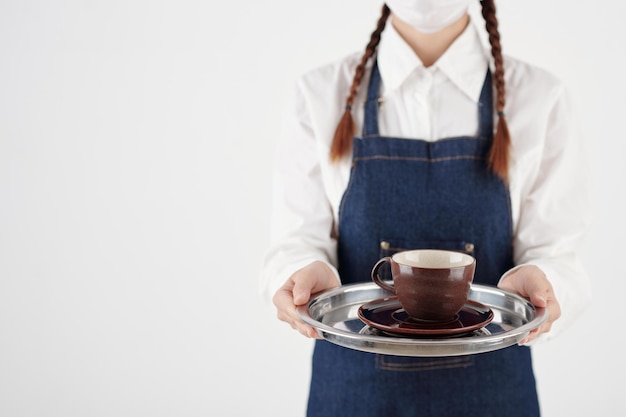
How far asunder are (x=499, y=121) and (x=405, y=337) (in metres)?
Result: 0.52

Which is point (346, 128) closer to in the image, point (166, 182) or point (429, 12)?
point (429, 12)

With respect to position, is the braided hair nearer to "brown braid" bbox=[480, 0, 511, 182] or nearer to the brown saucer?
"brown braid" bbox=[480, 0, 511, 182]

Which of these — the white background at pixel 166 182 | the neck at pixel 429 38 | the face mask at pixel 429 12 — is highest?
the face mask at pixel 429 12

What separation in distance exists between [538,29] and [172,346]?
1.47 metres

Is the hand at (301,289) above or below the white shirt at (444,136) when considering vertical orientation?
below

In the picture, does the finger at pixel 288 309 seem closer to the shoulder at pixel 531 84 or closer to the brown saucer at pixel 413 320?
the brown saucer at pixel 413 320

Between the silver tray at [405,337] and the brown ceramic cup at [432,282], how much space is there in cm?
5

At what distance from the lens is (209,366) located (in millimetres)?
2205

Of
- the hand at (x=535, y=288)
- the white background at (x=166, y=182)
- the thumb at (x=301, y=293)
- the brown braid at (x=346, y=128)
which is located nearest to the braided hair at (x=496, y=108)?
the brown braid at (x=346, y=128)

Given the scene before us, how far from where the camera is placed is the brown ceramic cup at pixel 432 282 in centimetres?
93

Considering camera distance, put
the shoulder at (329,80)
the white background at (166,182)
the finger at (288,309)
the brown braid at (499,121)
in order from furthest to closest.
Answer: the white background at (166,182) < the shoulder at (329,80) < the brown braid at (499,121) < the finger at (288,309)

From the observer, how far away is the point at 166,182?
6.84 ft

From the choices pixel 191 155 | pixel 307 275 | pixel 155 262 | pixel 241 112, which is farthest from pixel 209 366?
pixel 307 275

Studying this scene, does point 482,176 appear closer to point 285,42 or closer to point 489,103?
point 489,103
